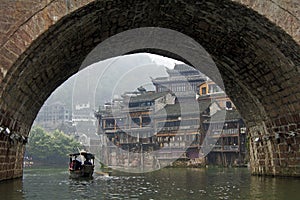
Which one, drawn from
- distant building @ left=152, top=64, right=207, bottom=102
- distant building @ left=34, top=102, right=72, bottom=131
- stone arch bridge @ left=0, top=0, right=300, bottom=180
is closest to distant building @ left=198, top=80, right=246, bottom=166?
distant building @ left=152, top=64, right=207, bottom=102

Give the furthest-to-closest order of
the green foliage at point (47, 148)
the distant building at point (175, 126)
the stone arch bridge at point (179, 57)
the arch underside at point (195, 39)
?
the green foliage at point (47, 148), the distant building at point (175, 126), the arch underside at point (195, 39), the stone arch bridge at point (179, 57)

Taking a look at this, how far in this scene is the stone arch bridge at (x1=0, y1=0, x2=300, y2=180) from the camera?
8383 mm

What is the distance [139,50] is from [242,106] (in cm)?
413

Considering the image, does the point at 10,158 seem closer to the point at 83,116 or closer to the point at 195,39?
the point at 195,39

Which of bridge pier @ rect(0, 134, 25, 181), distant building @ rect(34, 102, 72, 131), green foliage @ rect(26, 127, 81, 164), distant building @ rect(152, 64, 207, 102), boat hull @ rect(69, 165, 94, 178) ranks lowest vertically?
boat hull @ rect(69, 165, 94, 178)

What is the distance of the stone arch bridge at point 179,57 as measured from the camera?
8383 millimetres

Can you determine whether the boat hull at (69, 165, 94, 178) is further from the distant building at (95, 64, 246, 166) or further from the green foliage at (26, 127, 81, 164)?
the green foliage at (26, 127, 81, 164)

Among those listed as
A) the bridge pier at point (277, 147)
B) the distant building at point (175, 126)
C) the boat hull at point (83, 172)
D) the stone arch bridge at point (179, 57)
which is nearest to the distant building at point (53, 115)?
the distant building at point (175, 126)

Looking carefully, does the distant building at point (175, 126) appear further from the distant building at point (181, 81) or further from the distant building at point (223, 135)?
the distant building at point (181, 81)

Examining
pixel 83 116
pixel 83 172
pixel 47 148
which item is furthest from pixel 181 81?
pixel 83 116

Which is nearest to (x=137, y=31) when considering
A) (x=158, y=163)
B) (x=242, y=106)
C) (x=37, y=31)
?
(x=37, y=31)

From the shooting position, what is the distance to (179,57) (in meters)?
15.5

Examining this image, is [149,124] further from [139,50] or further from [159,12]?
[159,12]

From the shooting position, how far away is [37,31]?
327 inches
